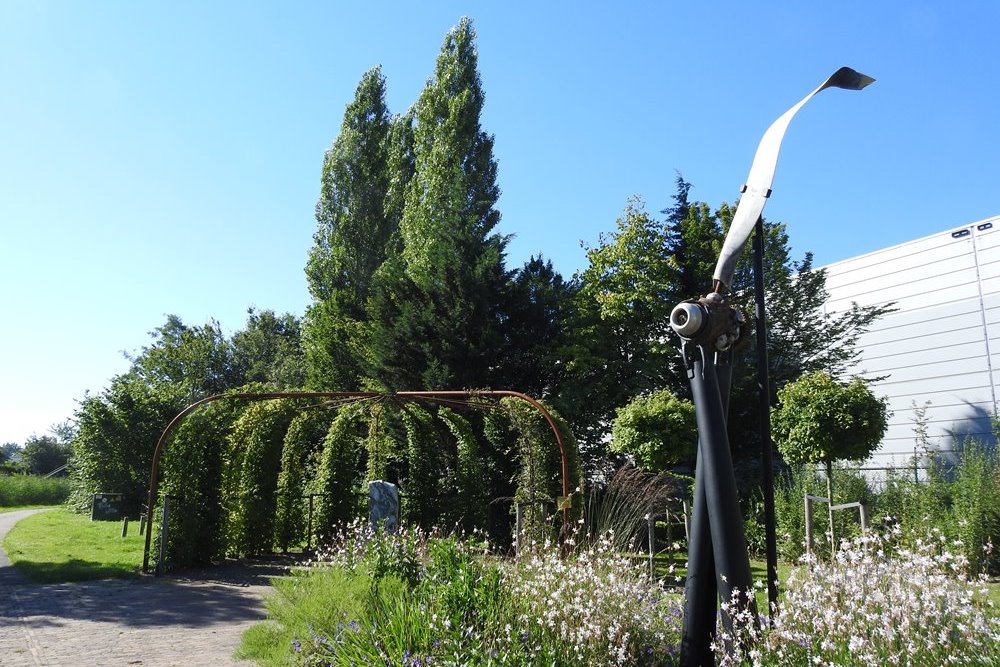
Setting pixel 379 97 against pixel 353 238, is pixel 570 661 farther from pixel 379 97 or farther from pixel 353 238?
pixel 379 97

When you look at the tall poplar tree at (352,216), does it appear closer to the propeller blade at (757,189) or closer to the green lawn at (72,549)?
the green lawn at (72,549)

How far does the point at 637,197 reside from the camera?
1953 cm

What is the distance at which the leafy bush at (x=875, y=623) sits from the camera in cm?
318

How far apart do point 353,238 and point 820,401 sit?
1864cm

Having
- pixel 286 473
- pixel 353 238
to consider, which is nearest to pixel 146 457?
pixel 286 473

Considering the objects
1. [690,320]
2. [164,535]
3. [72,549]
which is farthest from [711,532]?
[72,549]

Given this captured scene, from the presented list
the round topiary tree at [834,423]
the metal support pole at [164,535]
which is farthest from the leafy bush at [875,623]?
the metal support pole at [164,535]

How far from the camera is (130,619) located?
741 centimetres

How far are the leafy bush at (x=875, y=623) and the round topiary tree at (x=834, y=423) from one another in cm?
626

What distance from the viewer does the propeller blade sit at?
4656 millimetres

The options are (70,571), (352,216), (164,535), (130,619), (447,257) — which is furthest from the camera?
(352,216)

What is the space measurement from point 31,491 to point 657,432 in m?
30.1

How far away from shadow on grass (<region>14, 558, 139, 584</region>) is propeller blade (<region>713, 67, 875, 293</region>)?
31.4ft

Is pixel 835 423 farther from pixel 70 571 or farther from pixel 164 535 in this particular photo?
pixel 70 571
